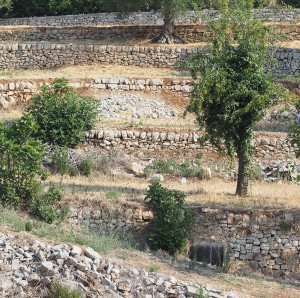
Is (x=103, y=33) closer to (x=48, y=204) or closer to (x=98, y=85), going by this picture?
(x=98, y=85)

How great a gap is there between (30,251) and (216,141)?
769 centimetres

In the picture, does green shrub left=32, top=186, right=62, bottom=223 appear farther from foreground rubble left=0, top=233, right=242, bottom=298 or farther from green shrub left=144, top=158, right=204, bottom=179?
green shrub left=144, top=158, right=204, bottom=179

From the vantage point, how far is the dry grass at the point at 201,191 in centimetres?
2383

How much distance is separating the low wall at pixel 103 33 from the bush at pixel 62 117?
14174mm

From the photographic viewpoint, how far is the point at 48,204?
76.6ft

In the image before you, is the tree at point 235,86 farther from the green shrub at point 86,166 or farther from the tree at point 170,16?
the tree at point 170,16

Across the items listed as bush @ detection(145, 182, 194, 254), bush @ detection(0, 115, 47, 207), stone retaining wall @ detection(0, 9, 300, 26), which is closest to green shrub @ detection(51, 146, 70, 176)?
bush @ detection(0, 115, 47, 207)

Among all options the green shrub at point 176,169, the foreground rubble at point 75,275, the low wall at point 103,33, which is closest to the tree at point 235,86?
the green shrub at point 176,169

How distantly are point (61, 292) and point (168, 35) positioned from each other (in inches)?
997

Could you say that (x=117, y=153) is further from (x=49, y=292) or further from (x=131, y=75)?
(x=49, y=292)

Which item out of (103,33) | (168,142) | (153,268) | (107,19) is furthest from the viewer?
(107,19)

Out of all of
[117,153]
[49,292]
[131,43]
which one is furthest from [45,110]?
[131,43]

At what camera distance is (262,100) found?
933 inches

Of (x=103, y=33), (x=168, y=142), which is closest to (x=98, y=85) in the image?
(x=168, y=142)
